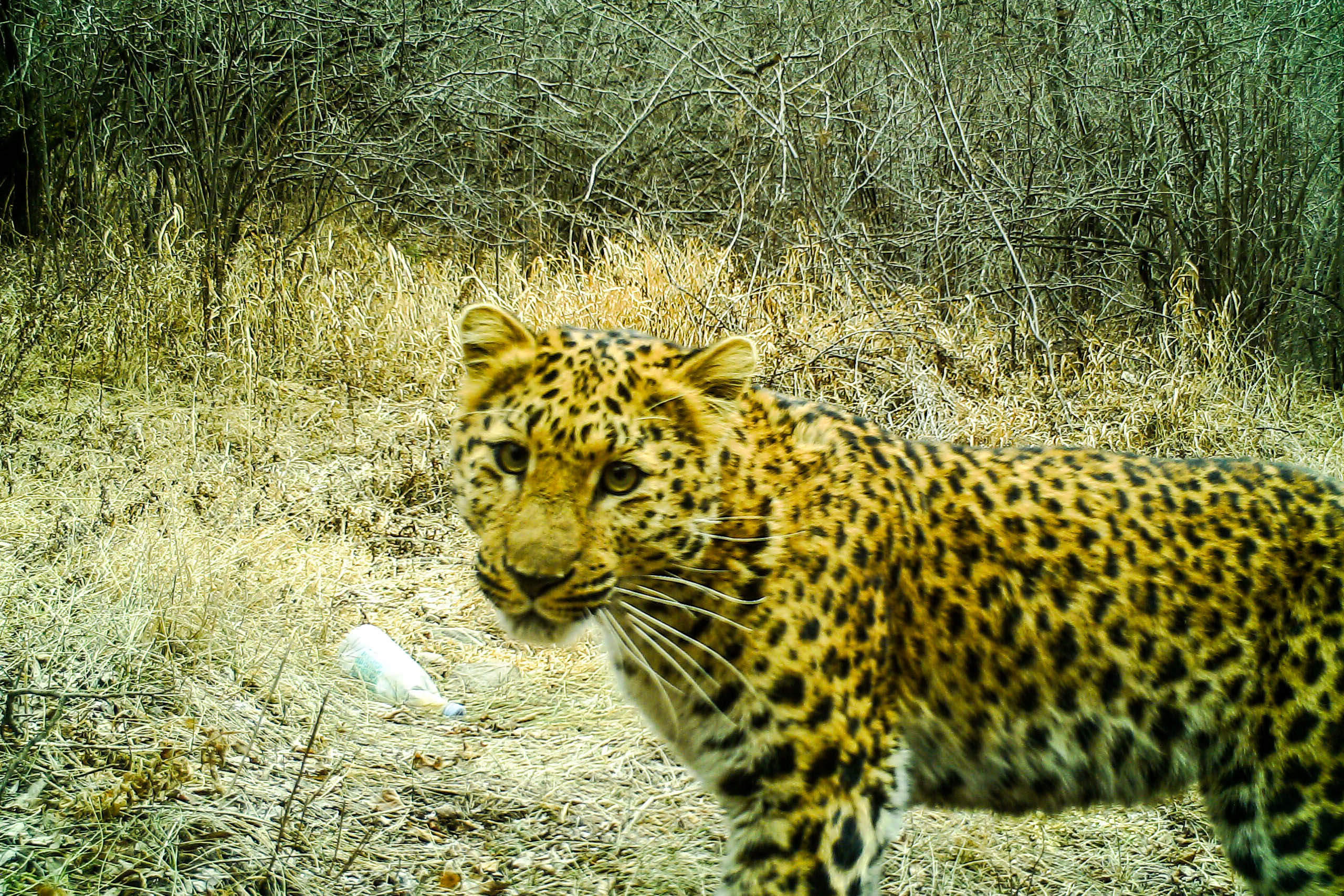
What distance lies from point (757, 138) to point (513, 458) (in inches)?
292

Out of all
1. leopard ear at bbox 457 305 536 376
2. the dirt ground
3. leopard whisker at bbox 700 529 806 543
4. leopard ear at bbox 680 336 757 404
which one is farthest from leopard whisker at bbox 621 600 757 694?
the dirt ground

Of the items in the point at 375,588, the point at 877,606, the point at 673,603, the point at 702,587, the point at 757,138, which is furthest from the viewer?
the point at 757,138

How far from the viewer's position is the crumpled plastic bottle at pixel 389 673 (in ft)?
16.0

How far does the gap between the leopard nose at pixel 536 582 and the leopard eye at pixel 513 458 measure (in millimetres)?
289

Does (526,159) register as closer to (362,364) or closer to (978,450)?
(362,364)

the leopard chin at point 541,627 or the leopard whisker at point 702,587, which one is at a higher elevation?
the leopard whisker at point 702,587

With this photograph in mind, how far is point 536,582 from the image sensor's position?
2.74 m

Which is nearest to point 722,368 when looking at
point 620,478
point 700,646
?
point 620,478

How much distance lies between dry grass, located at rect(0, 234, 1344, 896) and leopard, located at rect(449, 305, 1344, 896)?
1.08 metres

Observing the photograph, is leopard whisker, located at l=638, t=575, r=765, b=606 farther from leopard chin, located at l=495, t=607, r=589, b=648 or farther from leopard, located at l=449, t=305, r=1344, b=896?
leopard chin, located at l=495, t=607, r=589, b=648

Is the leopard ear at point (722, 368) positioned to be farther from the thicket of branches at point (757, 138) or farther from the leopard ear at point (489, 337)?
the thicket of branches at point (757, 138)

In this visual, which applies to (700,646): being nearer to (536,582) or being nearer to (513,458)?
(536,582)

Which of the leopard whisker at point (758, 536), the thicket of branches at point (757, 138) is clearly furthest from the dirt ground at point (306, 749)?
the thicket of branches at point (757, 138)

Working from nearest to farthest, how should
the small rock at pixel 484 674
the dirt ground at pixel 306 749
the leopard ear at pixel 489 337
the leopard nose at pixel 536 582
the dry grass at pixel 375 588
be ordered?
the leopard nose at pixel 536 582 → the leopard ear at pixel 489 337 → the dirt ground at pixel 306 749 → the dry grass at pixel 375 588 → the small rock at pixel 484 674
